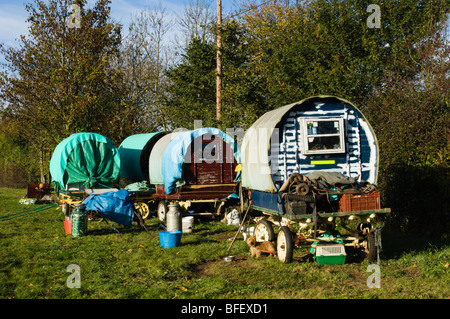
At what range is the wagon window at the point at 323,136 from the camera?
9.34 m

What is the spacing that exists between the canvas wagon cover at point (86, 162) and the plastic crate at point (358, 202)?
9611 mm

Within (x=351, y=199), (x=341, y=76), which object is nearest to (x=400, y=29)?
(x=341, y=76)

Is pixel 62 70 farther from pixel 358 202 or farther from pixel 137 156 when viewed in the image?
pixel 358 202

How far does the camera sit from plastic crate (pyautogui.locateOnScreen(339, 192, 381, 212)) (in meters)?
8.32

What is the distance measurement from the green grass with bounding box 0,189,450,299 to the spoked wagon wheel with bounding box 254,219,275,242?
445 millimetres

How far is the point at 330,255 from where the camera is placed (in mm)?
8406

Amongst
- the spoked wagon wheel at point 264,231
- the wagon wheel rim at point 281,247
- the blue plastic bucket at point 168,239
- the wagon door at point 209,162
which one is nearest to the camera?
the wagon wheel rim at point 281,247

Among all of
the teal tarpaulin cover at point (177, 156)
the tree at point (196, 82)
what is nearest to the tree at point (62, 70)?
the tree at point (196, 82)

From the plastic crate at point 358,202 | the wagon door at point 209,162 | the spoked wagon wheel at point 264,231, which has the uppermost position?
the wagon door at point 209,162

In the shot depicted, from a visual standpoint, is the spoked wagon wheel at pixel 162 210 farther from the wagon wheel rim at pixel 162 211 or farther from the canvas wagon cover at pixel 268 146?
the canvas wagon cover at pixel 268 146

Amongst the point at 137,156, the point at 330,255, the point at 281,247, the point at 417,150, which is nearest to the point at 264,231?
the point at 281,247

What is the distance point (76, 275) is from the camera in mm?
7742

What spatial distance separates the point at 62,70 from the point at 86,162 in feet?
25.4

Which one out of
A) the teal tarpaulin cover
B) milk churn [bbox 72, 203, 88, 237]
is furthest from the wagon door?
milk churn [bbox 72, 203, 88, 237]
